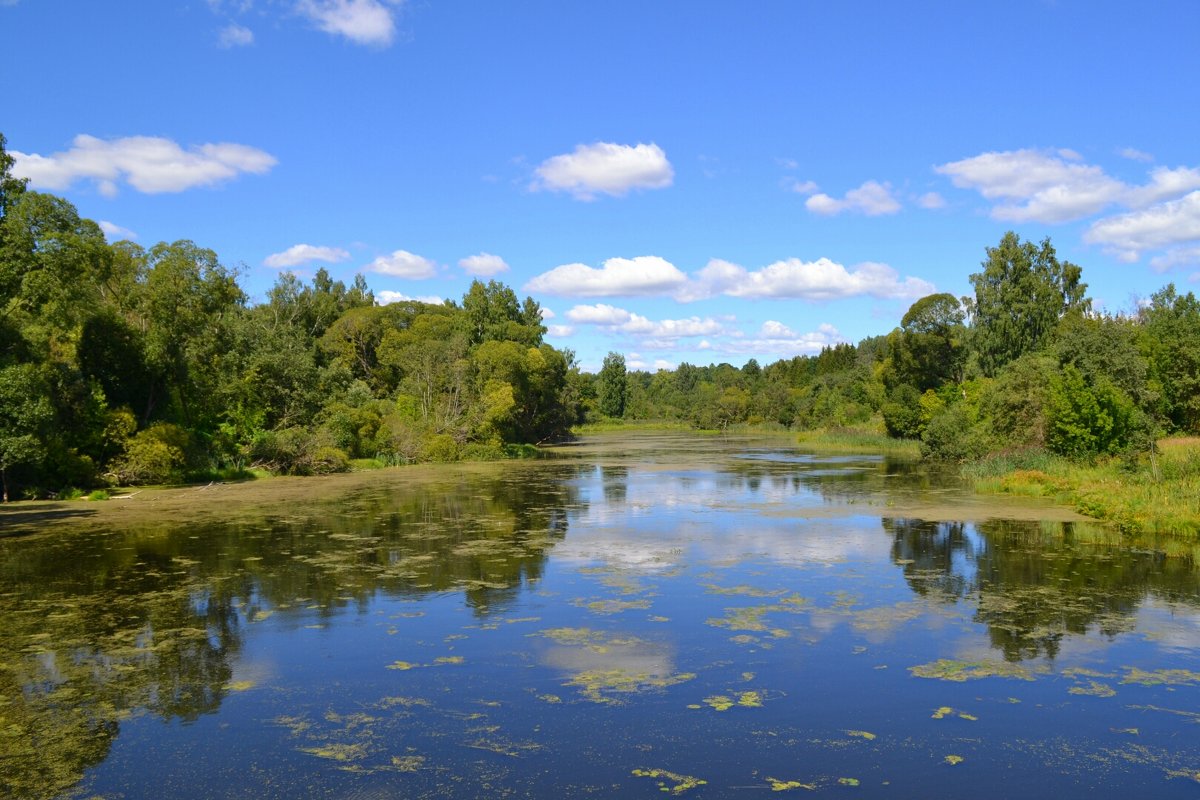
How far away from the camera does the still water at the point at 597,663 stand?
7.09 metres

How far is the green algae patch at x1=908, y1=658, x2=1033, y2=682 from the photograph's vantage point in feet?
31.0

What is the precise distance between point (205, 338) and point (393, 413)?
15.7m

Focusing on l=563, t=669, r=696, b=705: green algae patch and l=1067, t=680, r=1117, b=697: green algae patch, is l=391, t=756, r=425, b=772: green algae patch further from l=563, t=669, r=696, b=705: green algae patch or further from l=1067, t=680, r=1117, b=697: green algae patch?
l=1067, t=680, r=1117, b=697: green algae patch

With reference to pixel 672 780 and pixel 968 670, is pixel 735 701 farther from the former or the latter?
pixel 968 670

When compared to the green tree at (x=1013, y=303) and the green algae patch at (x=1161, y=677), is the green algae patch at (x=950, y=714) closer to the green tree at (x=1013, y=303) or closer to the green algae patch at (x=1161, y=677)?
the green algae patch at (x=1161, y=677)

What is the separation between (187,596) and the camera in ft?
43.4

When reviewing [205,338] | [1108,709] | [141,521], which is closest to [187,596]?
[141,521]

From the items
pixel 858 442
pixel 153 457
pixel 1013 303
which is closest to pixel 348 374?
pixel 153 457

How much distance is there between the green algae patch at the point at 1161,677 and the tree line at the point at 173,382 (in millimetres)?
25807

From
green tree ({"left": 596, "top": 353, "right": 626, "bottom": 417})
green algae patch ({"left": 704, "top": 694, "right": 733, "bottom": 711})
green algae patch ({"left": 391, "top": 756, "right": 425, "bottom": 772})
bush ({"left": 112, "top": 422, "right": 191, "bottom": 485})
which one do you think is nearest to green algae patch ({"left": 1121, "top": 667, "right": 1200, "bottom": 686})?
green algae patch ({"left": 704, "top": 694, "right": 733, "bottom": 711})

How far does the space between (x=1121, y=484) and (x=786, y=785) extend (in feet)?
68.5

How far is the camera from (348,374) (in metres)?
51.6

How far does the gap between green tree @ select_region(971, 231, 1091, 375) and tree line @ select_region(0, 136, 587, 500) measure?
30079 millimetres

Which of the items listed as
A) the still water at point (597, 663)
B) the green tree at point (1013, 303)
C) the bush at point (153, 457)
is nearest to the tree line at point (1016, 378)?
the green tree at point (1013, 303)
